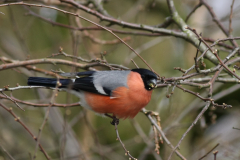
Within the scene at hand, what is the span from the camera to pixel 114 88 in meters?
3.18

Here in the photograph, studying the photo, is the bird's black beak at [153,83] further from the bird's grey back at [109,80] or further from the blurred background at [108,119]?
the blurred background at [108,119]

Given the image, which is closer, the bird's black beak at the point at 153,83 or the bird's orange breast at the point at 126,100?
the bird's black beak at the point at 153,83

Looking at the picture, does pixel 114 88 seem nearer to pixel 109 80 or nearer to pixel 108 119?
pixel 109 80

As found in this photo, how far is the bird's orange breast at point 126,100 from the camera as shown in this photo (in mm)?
3051

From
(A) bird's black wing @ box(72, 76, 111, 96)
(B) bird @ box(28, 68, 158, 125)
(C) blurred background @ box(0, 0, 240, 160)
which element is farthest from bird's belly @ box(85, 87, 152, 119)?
(C) blurred background @ box(0, 0, 240, 160)

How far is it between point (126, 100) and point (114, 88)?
210 mm

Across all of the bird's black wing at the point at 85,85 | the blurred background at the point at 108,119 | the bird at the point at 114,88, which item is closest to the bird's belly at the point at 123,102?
the bird at the point at 114,88

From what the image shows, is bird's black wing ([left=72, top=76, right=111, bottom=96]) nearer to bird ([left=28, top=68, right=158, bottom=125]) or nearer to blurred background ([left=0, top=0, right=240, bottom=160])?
bird ([left=28, top=68, right=158, bottom=125])

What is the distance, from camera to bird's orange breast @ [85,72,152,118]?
305 cm

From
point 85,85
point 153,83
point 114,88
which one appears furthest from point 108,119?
point 153,83

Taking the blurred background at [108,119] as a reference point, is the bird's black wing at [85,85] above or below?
below

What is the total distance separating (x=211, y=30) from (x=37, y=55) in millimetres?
3649

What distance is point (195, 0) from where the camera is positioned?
19.7ft

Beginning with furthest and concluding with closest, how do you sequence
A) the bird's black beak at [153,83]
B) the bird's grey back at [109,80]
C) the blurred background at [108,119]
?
the blurred background at [108,119] < the bird's grey back at [109,80] < the bird's black beak at [153,83]
